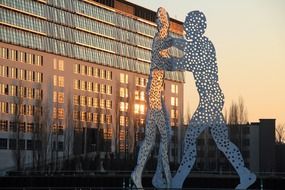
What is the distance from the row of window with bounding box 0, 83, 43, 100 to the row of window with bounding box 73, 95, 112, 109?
652 cm

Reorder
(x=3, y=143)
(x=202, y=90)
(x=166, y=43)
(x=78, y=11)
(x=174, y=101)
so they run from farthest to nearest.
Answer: (x=174, y=101) → (x=78, y=11) → (x=3, y=143) → (x=166, y=43) → (x=202, y=90)

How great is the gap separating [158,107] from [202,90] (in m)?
2.48

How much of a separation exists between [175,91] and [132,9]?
1469 cm

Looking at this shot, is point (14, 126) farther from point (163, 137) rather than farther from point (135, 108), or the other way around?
point (163, 137)

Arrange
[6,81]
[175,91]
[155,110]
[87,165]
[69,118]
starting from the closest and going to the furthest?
[155,110] → [87,165] → [6,81] → [69,118] → [175,91]

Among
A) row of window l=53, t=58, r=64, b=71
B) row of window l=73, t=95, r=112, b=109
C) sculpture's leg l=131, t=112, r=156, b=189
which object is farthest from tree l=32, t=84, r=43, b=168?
sculpture's leg l=131, t=112, r=156, b=189

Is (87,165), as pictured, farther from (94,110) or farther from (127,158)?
(94,110)

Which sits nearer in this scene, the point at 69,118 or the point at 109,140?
the point at 69,118

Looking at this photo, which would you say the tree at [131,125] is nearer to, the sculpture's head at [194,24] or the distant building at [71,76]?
the distant building at [71,76]

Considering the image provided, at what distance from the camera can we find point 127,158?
75.2 m

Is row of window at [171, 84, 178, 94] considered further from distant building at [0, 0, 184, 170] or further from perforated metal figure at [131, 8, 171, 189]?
perforated metal figure at [131, 8, 171, 189]

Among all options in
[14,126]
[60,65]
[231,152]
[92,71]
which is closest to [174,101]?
[92,71]

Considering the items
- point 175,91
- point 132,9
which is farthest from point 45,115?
point 175,91

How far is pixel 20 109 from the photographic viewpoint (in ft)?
254
